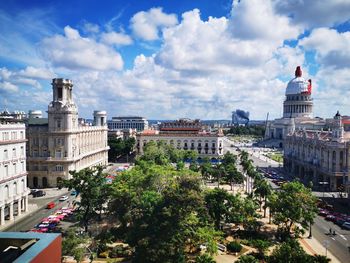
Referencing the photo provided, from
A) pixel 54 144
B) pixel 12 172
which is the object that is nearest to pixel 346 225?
pixel 12 172

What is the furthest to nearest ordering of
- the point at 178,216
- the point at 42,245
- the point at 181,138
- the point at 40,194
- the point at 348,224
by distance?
the point at 181,138 < the point at 40,194 < the point at 348,224 < the point at 178,216 < the point at 42,245

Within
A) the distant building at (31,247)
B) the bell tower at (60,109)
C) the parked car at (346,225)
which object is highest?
the bell tower at (60,109)

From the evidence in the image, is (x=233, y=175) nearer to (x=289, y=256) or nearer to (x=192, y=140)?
(x=289, y=256)

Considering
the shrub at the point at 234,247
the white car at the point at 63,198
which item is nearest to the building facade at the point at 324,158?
the shrub at the point at 234,247

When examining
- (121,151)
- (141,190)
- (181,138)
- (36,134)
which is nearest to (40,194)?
(36,134)

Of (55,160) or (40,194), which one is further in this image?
(55,160)

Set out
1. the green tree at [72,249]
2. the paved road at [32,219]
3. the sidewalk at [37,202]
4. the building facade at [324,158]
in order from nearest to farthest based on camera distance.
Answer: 1. the green tree at [72,249]
2. the paved road at [32,219]
3. the sidewalk at [37,202]
4. the building facade at [324,158]

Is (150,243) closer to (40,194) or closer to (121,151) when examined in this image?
(40,194)

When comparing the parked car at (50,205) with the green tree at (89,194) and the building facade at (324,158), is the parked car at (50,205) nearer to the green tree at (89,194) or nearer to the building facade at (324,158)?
the green tree at (89,194)
